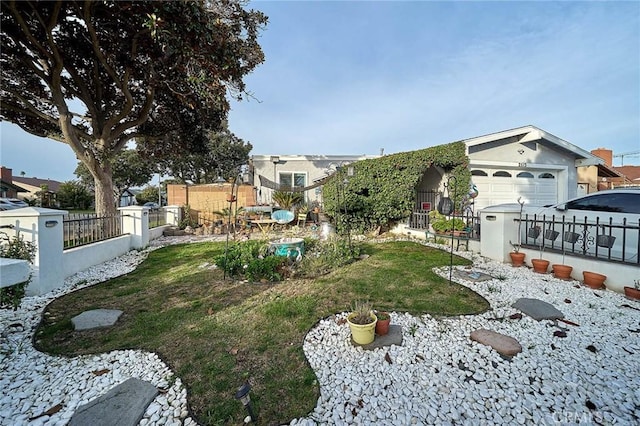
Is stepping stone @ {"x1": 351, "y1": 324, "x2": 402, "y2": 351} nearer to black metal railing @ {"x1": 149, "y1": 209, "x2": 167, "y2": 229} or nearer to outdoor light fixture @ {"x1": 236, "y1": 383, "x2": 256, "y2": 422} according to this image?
outdoor light fixture @ {"x1": 236, "y1": 383, "x2": 256, "y2": 422}

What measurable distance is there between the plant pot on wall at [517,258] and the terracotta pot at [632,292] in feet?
5.13

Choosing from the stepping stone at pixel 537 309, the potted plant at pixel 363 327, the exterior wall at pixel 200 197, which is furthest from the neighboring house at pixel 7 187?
the stepping stone at pixel 537 309

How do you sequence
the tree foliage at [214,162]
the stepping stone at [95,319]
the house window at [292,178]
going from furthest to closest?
1. the tree foliage at [214,162]
2. the house window at [292,178]
3. the stepping stone at [95,319]

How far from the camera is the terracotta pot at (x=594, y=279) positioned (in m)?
4.17

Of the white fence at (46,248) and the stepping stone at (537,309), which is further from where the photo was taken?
the white fence at (46,248)

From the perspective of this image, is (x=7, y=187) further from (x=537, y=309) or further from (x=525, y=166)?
(x=525, y=166)

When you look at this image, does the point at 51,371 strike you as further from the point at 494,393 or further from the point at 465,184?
the point at 465,184

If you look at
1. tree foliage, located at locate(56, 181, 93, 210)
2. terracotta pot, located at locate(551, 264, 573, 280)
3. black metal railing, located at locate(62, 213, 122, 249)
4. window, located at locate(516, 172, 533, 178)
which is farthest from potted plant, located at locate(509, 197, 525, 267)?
tree foliage, located at locate(56, 181, 93, 210)

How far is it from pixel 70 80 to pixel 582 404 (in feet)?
44.1

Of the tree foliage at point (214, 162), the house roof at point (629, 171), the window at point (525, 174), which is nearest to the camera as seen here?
the window at point (525, 174)

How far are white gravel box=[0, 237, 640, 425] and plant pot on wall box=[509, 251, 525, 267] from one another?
2.01 metres

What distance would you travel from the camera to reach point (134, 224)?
8.15 m

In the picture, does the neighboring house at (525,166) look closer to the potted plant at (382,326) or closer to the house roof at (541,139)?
the house roof at (541,139)

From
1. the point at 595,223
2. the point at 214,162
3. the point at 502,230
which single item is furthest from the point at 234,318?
the point at 214,162
